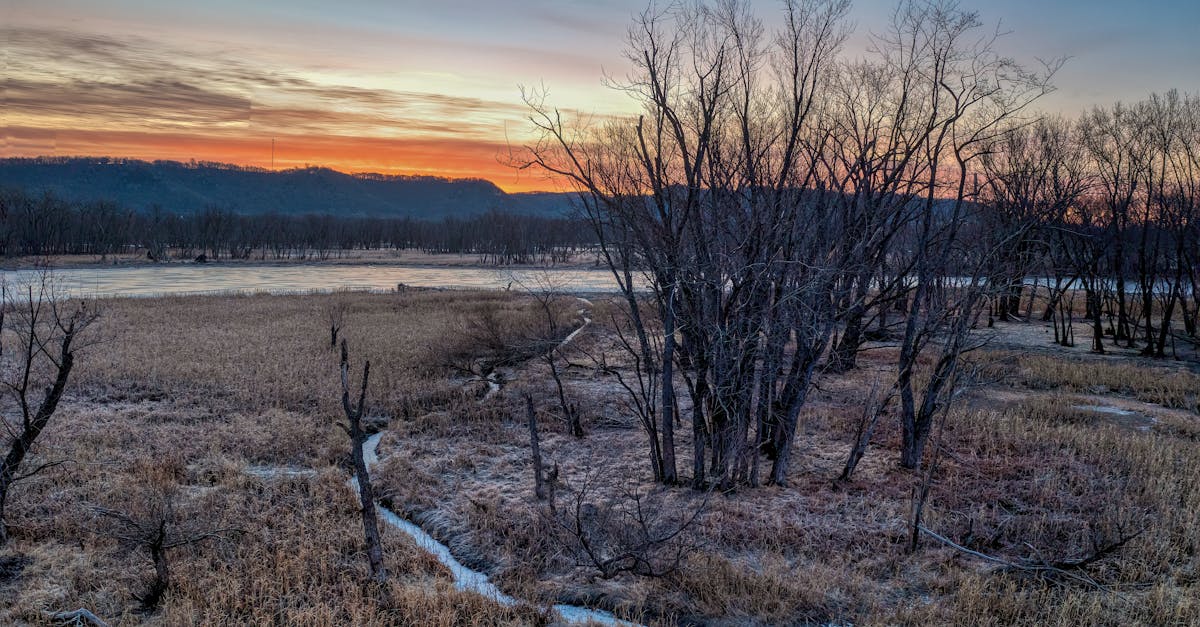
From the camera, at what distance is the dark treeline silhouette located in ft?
297

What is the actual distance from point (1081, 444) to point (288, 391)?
16351 millimetres

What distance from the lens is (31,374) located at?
1800 cm

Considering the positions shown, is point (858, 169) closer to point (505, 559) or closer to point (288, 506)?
point (505, 559)

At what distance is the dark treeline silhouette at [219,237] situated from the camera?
90.6 m

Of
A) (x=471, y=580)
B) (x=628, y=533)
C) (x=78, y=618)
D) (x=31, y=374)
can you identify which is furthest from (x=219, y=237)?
(x=628, y=533)

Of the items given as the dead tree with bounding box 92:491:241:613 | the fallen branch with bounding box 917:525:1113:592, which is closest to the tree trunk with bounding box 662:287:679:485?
the fallen branch with bounding box 917:525:1113:592

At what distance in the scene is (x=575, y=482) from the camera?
11.8 metres

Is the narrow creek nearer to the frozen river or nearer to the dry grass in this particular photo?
the dry grass

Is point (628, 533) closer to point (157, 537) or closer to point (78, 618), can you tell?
point (157, 537)

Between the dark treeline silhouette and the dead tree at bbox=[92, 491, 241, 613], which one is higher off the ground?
the dark treeline silhouette

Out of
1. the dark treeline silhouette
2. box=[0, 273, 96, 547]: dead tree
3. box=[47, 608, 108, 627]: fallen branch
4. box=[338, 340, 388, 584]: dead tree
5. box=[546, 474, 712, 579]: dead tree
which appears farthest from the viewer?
the dark treeline silhouette

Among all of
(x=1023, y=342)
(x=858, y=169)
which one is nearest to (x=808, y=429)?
(x=858, y=169)

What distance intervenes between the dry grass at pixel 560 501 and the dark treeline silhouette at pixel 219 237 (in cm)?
6161

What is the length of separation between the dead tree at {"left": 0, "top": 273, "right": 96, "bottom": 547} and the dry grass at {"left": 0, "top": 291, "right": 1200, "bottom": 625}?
2.37 feet
